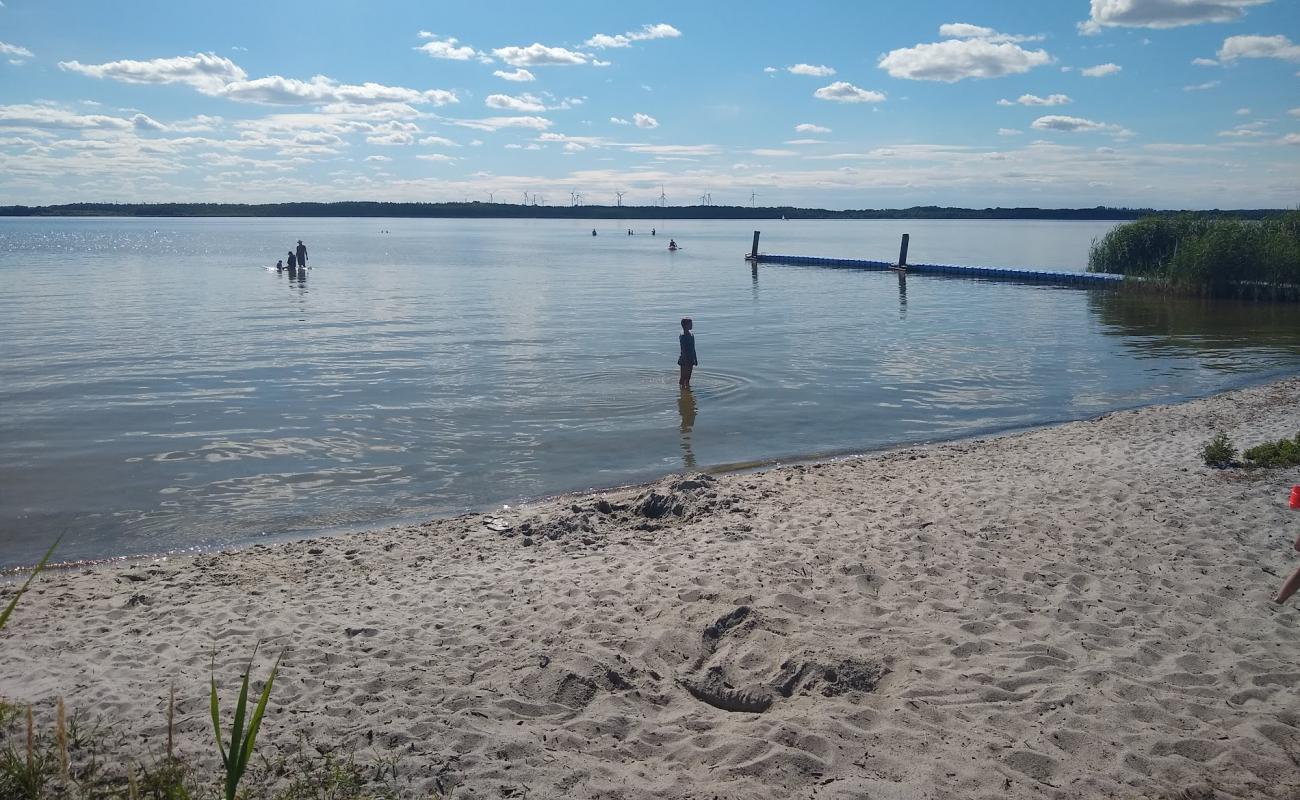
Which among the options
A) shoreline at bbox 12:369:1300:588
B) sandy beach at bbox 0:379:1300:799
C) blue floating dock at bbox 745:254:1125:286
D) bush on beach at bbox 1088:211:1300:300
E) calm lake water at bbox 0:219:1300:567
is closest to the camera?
sandy beach at bbox 0:379:1300:799

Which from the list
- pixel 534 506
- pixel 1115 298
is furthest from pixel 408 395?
pixel 1115 298

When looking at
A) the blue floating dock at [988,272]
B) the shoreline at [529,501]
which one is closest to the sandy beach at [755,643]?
the shoreline at [529,501]

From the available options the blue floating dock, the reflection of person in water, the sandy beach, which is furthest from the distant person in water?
the blue floating dock

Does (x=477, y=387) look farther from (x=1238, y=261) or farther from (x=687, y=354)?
(x=1238, y=261)

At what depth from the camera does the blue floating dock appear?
45.6m

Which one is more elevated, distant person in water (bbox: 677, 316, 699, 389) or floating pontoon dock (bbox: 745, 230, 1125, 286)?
floating pontoon dock (bbox: 745, 230, 1125, 286)

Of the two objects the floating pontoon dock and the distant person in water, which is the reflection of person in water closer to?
the distant person in water

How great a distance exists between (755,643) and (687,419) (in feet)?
33.7

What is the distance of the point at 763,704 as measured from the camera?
5.86 m

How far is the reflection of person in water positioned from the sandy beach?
11.4ft

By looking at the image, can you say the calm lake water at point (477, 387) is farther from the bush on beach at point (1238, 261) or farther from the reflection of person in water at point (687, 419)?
the bush on beach at point (1238, 261)

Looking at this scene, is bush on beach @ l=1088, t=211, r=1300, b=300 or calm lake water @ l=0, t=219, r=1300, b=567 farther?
bush on beach @ l=1088, t=211, r=1300, b=300

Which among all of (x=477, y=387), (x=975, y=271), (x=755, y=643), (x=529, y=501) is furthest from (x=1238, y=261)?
(x=755, y=643)

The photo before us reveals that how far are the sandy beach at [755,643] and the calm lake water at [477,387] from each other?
235 cm
